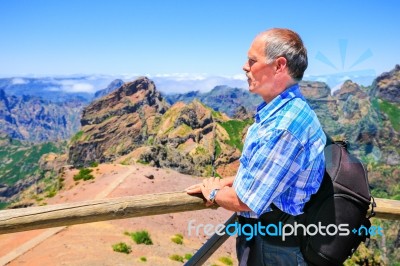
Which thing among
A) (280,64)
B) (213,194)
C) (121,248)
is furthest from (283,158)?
(121,248)

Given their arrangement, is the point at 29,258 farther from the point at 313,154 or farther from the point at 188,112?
the point at 188,112

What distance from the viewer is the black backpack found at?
3.25 metres

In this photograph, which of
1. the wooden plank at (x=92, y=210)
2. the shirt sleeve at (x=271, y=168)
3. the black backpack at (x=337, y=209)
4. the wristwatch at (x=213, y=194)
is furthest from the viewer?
the wristwatch at (x=213, y=194)

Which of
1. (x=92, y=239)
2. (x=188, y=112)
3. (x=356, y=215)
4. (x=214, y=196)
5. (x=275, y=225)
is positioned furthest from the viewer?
(x=188, y=112)

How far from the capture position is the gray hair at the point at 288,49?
11.0 ft

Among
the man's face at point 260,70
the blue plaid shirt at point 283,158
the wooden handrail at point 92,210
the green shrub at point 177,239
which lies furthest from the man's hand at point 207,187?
the green shrub at point 177,239

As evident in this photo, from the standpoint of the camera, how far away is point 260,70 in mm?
3531

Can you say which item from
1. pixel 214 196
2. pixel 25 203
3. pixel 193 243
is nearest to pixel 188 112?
pixel 25 203

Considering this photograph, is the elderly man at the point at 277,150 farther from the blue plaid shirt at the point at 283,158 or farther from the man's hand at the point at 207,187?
the man's hand at the point at 207,187

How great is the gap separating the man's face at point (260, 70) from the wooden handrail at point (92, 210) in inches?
66.8

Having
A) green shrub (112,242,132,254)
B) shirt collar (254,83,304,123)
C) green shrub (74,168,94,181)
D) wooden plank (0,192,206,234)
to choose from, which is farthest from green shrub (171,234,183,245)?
green shrub (74,168,94,181)

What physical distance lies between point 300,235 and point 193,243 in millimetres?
25047

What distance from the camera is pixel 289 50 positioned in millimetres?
3346

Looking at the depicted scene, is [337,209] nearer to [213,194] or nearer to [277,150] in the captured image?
[277,150]
